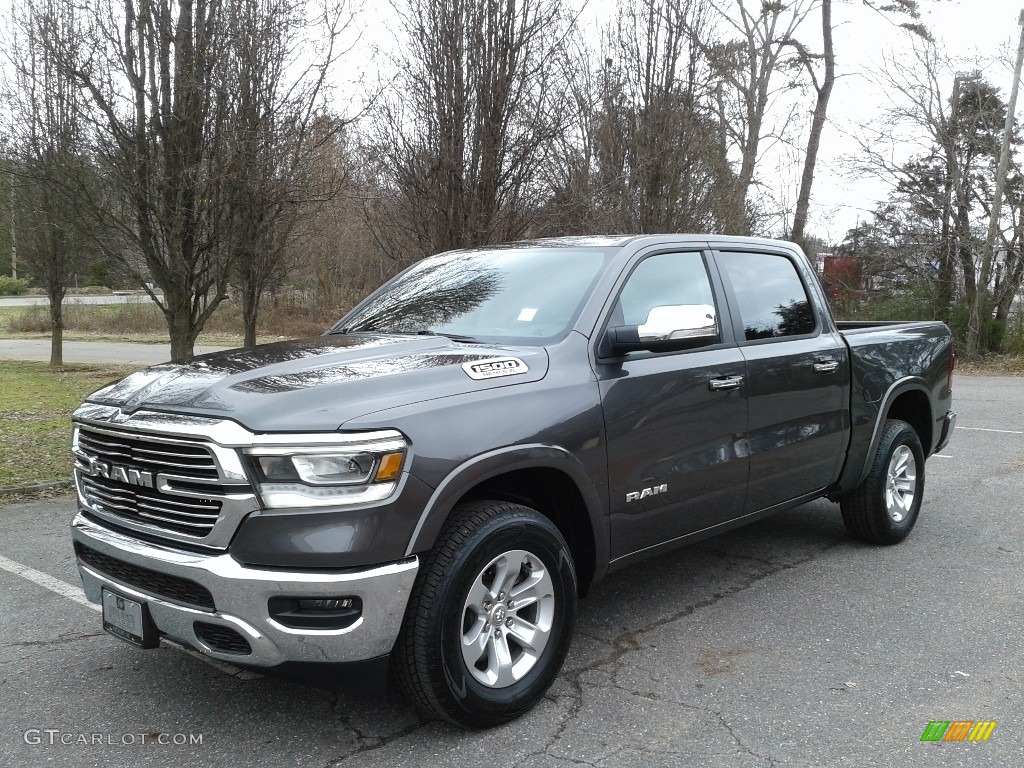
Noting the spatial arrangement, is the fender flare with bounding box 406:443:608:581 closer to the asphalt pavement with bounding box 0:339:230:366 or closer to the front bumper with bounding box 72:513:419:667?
the front bumper with bounding box 72:513:419:667

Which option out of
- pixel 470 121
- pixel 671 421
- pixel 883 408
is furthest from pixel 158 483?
pixel 470 121

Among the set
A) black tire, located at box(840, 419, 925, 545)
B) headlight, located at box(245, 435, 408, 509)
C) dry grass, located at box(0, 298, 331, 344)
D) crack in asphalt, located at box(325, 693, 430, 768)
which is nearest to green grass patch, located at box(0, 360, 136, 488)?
crack in asphalt, located at box(325, 693, 430, 768)

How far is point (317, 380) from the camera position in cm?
315

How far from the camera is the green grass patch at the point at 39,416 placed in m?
7.43

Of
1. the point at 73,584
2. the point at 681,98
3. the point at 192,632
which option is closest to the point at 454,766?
the point at 192,632

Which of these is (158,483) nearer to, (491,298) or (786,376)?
(491,298)

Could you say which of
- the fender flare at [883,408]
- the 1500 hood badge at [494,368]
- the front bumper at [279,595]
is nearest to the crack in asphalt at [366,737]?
the front bumper at [279,595]

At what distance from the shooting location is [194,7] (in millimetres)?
7742

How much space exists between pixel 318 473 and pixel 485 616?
83 cm

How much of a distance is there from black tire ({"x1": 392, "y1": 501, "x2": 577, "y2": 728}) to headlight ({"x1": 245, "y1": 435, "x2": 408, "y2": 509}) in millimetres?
366

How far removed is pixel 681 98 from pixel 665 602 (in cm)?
944

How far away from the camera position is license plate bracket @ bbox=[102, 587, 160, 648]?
304 cm

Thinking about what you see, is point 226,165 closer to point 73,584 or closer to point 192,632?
point 73,584

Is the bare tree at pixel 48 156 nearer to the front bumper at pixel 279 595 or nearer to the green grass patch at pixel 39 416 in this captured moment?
the green grass patch at pixel 39 416
